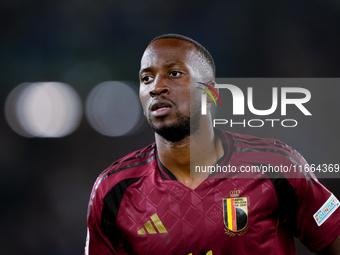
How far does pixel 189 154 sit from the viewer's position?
1.89 m

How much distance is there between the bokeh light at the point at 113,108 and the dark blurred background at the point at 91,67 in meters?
0.06

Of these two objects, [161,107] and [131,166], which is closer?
[161,107]

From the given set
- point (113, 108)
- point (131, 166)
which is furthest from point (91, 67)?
point (131, 166)

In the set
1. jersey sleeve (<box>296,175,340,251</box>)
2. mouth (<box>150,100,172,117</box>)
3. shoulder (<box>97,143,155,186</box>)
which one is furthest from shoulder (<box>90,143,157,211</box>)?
jersey sleeve (<box>296,175,340,251</box>)

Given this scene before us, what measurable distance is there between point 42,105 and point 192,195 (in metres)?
4.09

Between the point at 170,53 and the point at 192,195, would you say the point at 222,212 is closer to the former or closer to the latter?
the point at 192,195

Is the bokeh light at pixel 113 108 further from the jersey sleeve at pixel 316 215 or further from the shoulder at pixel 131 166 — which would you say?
the jersey sleeve at pixel 316 215

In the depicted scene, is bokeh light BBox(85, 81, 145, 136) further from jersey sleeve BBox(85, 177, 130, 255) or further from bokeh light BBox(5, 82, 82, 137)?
jersey sleeve BBox(85, 177, 130, 255)

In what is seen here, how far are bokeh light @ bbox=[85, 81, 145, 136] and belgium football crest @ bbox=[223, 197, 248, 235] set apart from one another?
2.90 m

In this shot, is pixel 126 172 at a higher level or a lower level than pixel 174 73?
lower

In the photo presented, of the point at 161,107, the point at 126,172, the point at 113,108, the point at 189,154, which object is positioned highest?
the point at 113,108

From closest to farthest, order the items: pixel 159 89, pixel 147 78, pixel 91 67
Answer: pixel 159 89, pixel 147 78, pixel 91 67

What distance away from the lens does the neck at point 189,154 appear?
6.17 ft

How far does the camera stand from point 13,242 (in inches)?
181
